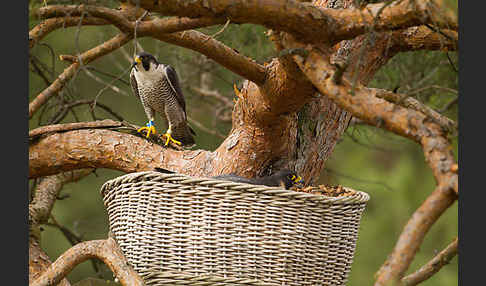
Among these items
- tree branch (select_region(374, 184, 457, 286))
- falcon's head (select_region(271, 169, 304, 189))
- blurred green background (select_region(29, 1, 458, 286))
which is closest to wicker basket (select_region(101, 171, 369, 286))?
falcon's head (select_region(271, 169, 304, 189))

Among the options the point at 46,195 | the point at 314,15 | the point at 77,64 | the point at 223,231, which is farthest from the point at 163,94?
the point at 314,15

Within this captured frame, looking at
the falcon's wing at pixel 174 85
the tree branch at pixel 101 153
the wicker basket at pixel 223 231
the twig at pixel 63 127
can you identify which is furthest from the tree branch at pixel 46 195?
the wicker basket at pixel 223 231

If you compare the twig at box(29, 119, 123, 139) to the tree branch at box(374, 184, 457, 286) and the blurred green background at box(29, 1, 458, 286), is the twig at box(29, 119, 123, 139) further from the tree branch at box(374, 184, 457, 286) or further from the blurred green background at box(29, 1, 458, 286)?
the tree branch at box(374, 184, 457, 286)

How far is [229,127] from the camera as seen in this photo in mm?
5539

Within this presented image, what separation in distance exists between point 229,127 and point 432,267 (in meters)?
3.22

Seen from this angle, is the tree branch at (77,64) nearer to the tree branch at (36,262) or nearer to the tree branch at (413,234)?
the tree branch at (36,262)

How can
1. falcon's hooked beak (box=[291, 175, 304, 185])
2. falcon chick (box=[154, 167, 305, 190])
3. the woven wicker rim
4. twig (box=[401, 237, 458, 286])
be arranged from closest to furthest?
twig (box=[401, 237, 458, 286]), the woven wicker rim, falcon chick (box=[154, 167, 305, 190]), falcon's hooked beak (box=[291, 175, 304, 185])

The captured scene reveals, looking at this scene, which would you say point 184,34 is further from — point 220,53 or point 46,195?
point 46,195

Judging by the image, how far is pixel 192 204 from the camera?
2520 mm

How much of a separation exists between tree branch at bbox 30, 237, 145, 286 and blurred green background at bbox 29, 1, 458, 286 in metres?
1.45

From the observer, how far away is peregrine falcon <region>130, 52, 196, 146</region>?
4.44 m

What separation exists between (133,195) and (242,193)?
17.6 inches

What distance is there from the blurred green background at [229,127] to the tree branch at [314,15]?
171cm

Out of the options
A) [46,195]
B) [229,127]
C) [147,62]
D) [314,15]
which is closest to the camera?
[314,15]
